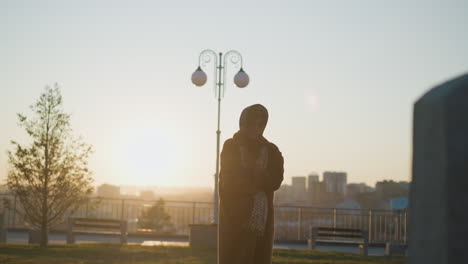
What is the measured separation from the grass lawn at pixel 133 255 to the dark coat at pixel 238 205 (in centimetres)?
681

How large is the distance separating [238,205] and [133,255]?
8.46 m

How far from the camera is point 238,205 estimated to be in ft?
14.2

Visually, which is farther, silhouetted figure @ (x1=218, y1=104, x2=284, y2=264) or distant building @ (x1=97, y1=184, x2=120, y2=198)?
distant building @ (x1=97, y1=184, x2=120, y2=198)

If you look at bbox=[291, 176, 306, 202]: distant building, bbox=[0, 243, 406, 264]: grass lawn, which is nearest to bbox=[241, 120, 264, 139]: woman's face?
bbox=[0, 243, 406, 264]: grass lawn

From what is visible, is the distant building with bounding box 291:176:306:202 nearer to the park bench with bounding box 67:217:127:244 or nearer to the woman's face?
the park bench with bounding box 67:217:127:244

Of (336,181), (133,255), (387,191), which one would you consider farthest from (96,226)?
(336,181)

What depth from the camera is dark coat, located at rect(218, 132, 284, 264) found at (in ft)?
14.1

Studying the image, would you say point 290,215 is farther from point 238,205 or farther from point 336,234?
point 238,205

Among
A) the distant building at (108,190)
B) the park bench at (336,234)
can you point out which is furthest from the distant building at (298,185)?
the park bench at (336,234)

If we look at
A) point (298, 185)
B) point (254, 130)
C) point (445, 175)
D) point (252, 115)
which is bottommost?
point (298, 185)

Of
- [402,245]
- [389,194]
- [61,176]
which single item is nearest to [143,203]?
[61,176]

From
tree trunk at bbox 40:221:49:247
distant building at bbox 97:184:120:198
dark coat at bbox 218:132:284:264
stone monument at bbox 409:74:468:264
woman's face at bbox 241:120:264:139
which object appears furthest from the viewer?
distant building at bbox 97:184:120:198

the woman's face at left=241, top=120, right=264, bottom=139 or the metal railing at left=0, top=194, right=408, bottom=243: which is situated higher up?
the woman's face at left=241, top=120, right=264, bottom=139

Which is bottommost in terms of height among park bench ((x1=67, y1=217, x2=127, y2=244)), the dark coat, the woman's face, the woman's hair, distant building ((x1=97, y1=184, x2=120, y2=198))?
distant building ((x1=97, y1=184, x2=120, y2=198))
